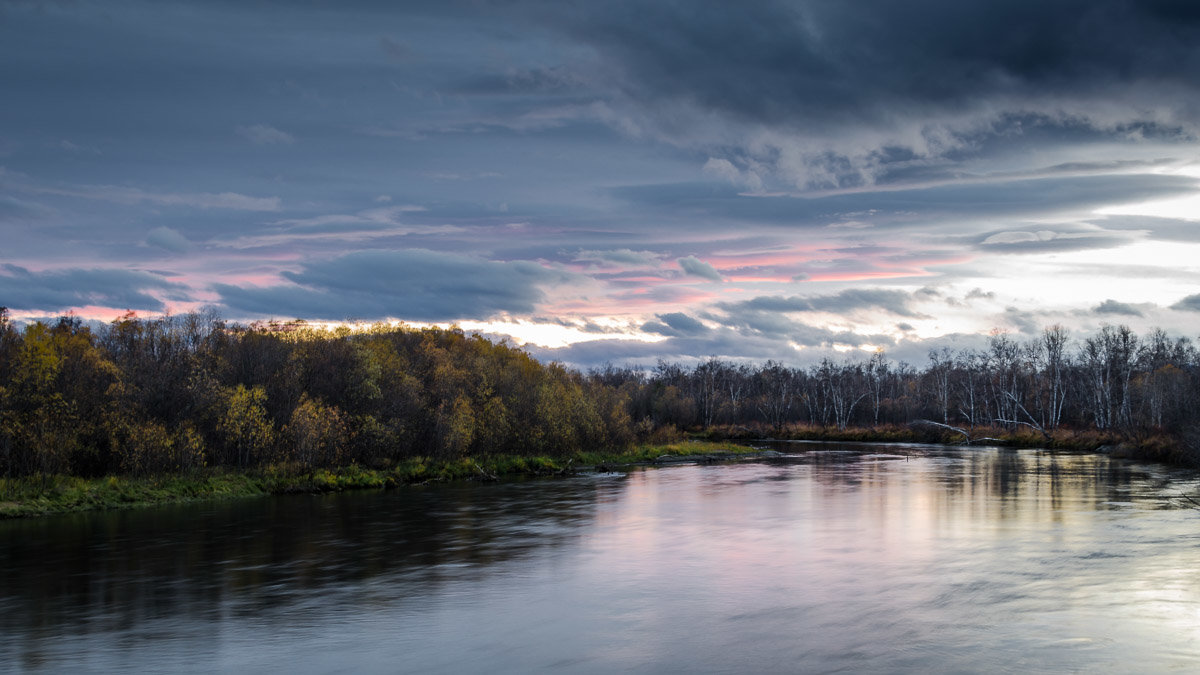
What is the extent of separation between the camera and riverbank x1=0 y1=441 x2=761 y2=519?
1465 inches

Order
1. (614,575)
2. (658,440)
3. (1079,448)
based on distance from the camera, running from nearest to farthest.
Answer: (614,575)
(1079,448)
(658,440)

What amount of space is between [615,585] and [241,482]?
2818 cm

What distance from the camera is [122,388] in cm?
4266

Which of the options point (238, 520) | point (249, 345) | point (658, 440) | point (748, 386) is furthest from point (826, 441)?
point (238, 520)

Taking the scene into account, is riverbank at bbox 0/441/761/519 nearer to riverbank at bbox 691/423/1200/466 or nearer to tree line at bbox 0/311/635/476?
tree line at bbox 0/311/635/476

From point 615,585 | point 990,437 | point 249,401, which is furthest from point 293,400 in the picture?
point 990,437

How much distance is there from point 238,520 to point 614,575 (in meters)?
19.1

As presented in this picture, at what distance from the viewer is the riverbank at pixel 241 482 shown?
37219 millimetres

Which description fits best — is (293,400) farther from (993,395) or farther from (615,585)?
(993,395)

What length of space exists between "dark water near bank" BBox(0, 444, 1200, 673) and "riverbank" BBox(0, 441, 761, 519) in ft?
5.64

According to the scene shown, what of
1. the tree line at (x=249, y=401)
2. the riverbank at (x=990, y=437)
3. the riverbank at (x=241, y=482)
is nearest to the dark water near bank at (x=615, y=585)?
the riverbank at (x=241, y=482)

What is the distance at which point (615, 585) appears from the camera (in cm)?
2447

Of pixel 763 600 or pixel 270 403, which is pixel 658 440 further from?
pixel 763 600

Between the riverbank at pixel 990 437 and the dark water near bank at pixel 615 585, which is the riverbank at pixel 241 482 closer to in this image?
the dark water near bank at pixel 615 585
